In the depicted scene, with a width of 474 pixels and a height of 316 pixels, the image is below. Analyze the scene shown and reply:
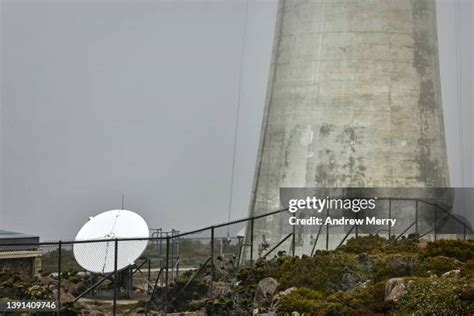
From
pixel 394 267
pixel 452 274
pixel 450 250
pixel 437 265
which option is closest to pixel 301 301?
pixel 394 267

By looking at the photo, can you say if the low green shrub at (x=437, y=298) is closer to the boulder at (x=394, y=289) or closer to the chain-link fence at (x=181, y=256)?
the boulder at (x=394, y=289)

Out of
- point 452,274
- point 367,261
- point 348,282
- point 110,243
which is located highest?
point 110,243

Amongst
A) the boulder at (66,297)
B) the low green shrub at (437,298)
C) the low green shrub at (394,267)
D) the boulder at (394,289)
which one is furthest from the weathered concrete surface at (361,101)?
the low green shrub at (437,298)

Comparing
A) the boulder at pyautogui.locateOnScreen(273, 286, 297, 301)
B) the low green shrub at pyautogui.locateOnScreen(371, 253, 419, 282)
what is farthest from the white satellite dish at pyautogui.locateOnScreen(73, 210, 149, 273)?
the low green shrub at pyautogui.locateOnScreen(371, 253, 419, 282)

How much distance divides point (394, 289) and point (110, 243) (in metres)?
9.81

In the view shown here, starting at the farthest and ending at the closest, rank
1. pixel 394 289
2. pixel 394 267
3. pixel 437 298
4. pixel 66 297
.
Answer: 1. pixel 66 297
2. pixel 394 267
3. pixel 394 289
4. pixel 437 298

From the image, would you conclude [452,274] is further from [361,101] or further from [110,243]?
[361,101]

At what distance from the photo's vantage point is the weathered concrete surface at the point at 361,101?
34000 millimetres

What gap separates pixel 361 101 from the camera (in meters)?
34.1

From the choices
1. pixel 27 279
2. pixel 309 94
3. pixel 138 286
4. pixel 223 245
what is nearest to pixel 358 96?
pixel 309 94

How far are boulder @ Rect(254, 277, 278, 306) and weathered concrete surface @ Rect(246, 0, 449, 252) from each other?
7333 mm

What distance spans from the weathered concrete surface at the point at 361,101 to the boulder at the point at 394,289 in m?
10.6

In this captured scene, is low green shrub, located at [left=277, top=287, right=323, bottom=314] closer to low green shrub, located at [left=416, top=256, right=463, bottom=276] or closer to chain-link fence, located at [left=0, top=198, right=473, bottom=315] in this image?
low green shrub, located at [left=416, top=256, right=463, bottom=276]

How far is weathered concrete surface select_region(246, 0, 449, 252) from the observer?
34000 millimetres
